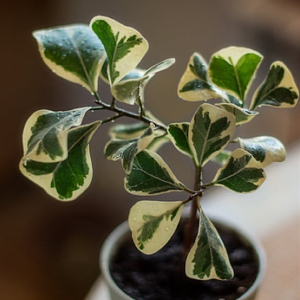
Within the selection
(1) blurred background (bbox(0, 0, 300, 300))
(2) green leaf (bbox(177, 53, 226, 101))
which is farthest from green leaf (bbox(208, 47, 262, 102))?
(1) blurred background (bbox(0, 0, 300, 300))

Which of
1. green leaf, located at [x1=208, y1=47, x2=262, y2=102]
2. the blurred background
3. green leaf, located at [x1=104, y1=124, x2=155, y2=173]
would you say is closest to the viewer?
green leaf, located at [x1=104, y1=124, x2=155, y2=173]

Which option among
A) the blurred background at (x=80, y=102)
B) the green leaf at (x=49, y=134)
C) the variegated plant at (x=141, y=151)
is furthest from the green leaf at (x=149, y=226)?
the blurred background at (x=80, y=102)

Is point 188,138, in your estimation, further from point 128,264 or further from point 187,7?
point 187,7

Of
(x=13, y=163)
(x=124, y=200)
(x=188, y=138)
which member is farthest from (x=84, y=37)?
(x=124, y=200)

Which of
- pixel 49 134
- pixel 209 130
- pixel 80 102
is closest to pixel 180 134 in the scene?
pixel 209 130

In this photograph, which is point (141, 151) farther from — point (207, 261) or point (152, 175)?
point (207, 261)

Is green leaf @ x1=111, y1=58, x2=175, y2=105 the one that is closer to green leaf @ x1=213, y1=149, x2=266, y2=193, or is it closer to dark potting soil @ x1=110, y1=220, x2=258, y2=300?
green leaf @ x1=213, y1=149, x2=266, y2=193

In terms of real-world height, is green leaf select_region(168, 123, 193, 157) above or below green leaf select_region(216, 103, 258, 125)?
below
